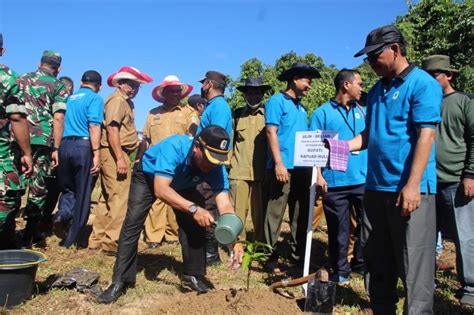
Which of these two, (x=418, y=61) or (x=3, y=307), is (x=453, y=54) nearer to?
(x=418, y=61)

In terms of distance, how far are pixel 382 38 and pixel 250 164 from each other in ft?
8.63

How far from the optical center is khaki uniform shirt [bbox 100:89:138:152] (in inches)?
212

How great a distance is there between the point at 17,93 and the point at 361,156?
351cm

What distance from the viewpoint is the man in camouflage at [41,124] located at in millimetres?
5371

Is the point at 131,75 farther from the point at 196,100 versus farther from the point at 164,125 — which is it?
the point at 196,100

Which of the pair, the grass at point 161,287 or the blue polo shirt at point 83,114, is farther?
the blue polo shirt at point 83,114

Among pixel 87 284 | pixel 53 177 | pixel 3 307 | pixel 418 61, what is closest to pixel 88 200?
pixel 53 177

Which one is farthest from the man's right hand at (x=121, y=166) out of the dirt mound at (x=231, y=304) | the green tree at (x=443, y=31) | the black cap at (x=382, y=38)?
the green tree at (x=443, y=31)

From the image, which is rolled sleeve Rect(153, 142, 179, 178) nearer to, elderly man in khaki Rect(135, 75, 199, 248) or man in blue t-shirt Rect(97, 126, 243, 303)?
man in blue t-shirt Rect(97, 126, 243, 303)

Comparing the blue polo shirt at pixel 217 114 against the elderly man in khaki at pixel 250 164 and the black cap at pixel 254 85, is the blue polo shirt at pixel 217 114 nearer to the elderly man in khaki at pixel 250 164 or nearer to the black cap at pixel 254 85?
the elderly man in khaki at pixel 250 164

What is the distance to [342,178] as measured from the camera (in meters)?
4.34

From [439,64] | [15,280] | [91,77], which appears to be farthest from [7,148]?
[439,64]

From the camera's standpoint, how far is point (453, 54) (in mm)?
11531

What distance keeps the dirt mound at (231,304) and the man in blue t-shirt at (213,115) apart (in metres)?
1.33
